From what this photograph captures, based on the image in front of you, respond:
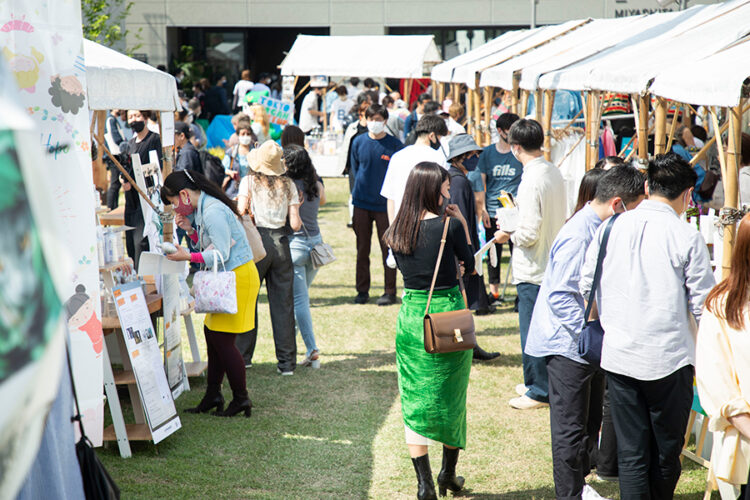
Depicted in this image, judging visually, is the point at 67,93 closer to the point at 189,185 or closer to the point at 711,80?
the point at 189,185

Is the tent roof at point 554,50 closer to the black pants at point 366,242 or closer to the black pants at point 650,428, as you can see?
the black pants at point 366,242

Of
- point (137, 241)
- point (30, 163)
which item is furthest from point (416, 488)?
point (137, 241)

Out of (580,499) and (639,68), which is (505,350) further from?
(580,499)

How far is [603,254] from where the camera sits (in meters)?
3.35

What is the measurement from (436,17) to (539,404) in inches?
919

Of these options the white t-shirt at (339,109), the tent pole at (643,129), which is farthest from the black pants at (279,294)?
the white t-shirt at (339,109)

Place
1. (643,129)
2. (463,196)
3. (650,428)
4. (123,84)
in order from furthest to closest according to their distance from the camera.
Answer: (463,196) → (643,129) → (123,84) → (650,428)

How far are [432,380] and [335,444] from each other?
4.25ft

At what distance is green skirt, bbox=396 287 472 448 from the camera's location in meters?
4.06

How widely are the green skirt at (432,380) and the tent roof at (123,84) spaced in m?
2.46

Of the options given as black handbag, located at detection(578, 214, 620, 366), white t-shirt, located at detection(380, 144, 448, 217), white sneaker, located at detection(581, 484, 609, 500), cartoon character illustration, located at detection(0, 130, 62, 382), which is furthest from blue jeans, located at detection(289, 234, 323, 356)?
cartoon character illustration, located at detection(0, 130, 62, 382)

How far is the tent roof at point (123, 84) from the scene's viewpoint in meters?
5.12

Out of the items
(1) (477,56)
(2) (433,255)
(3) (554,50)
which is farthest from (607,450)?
(1) (477,56)

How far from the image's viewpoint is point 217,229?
508 centimetres
